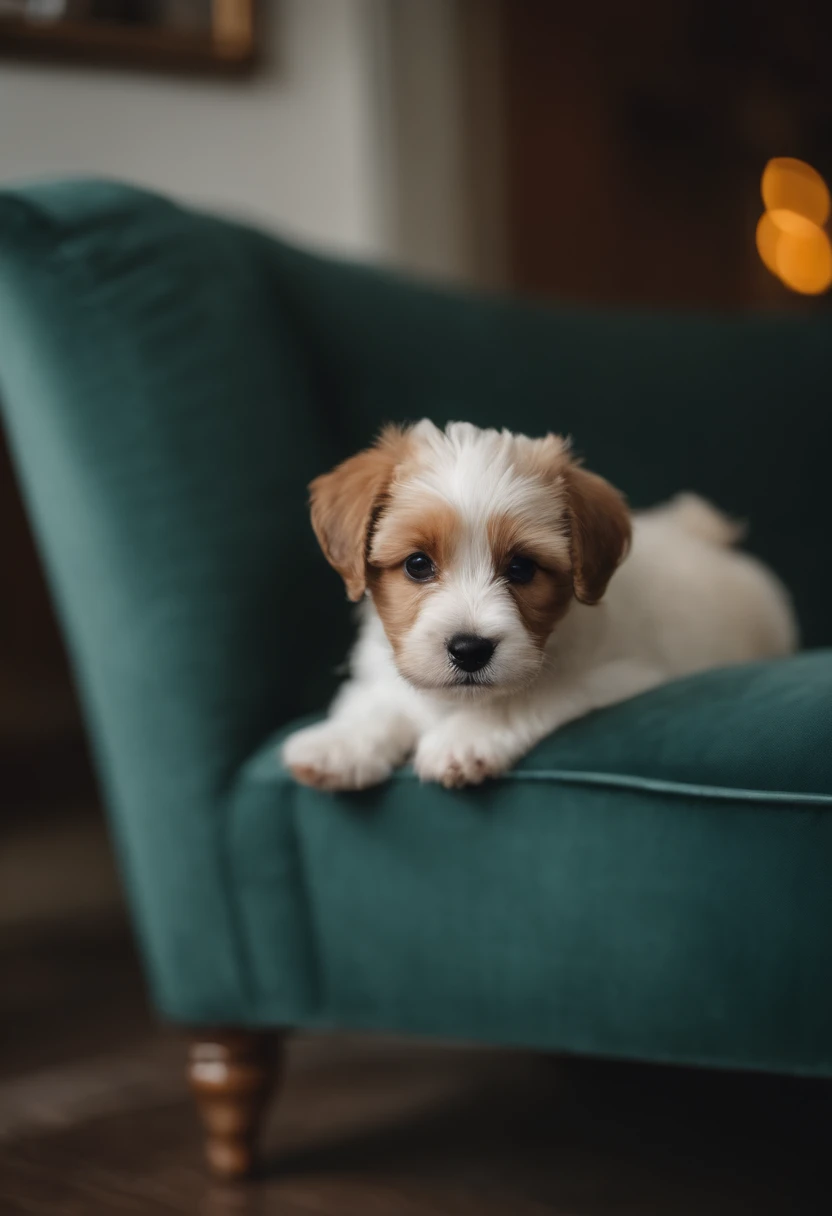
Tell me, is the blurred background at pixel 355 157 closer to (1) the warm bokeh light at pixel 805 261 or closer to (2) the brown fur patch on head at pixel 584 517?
(1) the warm bokeh light at pixel 805 261

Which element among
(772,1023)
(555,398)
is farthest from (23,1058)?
(555,398)

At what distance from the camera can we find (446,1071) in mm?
2084

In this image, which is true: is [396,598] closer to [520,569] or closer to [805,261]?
[520,569]

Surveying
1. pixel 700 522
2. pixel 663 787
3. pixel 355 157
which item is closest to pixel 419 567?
pixel 663 787

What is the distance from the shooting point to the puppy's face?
115 cm

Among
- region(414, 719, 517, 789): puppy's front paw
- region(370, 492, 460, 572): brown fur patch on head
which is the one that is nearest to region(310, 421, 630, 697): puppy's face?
region(370, 492, 460, 572): brown fur patch on head

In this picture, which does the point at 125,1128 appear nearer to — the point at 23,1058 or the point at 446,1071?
the point at 23,1058

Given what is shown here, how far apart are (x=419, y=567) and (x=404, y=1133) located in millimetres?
1163

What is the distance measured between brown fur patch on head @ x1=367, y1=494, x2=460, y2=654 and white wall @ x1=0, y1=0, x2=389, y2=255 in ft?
6.42

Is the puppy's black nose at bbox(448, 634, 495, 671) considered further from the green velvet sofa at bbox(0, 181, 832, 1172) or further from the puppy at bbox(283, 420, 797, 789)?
the green velvet sofa at bbox(0, 181, 832, 1172)

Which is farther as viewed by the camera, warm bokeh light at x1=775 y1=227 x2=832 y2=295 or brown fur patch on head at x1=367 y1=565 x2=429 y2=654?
warm bokeh light at x1=775 y1=227 x2=832 y2=295

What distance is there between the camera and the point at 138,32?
2.76m

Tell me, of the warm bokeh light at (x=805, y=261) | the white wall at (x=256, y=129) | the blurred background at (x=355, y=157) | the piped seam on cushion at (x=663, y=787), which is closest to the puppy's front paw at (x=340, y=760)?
the piped seam on cushion at (x=663, y=787)

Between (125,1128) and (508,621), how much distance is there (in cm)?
130
